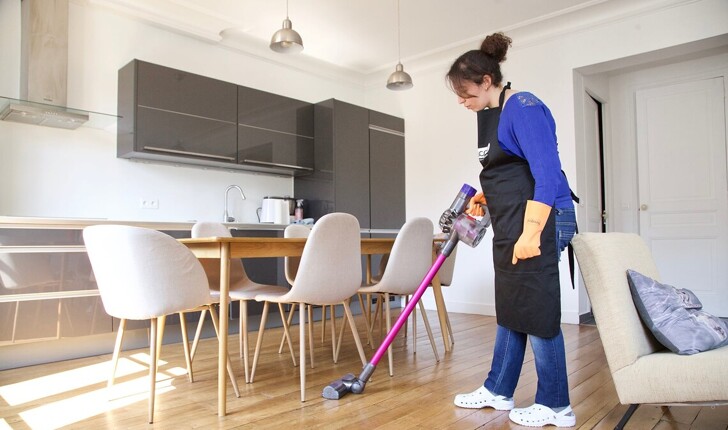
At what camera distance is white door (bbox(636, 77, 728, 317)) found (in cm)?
435

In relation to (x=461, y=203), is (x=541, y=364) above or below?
below

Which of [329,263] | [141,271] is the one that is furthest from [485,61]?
[141,271]

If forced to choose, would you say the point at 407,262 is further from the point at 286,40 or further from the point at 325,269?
the point at 286,40

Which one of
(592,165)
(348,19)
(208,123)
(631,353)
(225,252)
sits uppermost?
(348,19)

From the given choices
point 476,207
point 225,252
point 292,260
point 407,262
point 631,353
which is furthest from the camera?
point 292,260

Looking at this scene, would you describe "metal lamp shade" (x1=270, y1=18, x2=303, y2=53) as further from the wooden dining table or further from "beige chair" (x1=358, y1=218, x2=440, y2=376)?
the wooden dining table

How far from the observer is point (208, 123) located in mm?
4188

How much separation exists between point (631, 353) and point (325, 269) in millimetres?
1233

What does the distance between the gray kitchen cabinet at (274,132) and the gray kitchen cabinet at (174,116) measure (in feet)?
0.35

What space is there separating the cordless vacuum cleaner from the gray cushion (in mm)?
588

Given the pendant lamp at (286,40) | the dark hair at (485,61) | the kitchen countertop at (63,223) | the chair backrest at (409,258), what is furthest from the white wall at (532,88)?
the dark hair at (485,61)

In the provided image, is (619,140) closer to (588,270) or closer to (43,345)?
(588,270)

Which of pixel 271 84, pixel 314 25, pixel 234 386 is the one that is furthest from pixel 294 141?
pixel 234 386

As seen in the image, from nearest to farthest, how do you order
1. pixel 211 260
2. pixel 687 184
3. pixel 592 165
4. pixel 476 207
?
pixel 476 207 → pixel 211 260 → pixel 687 184 → pixel 592 165
